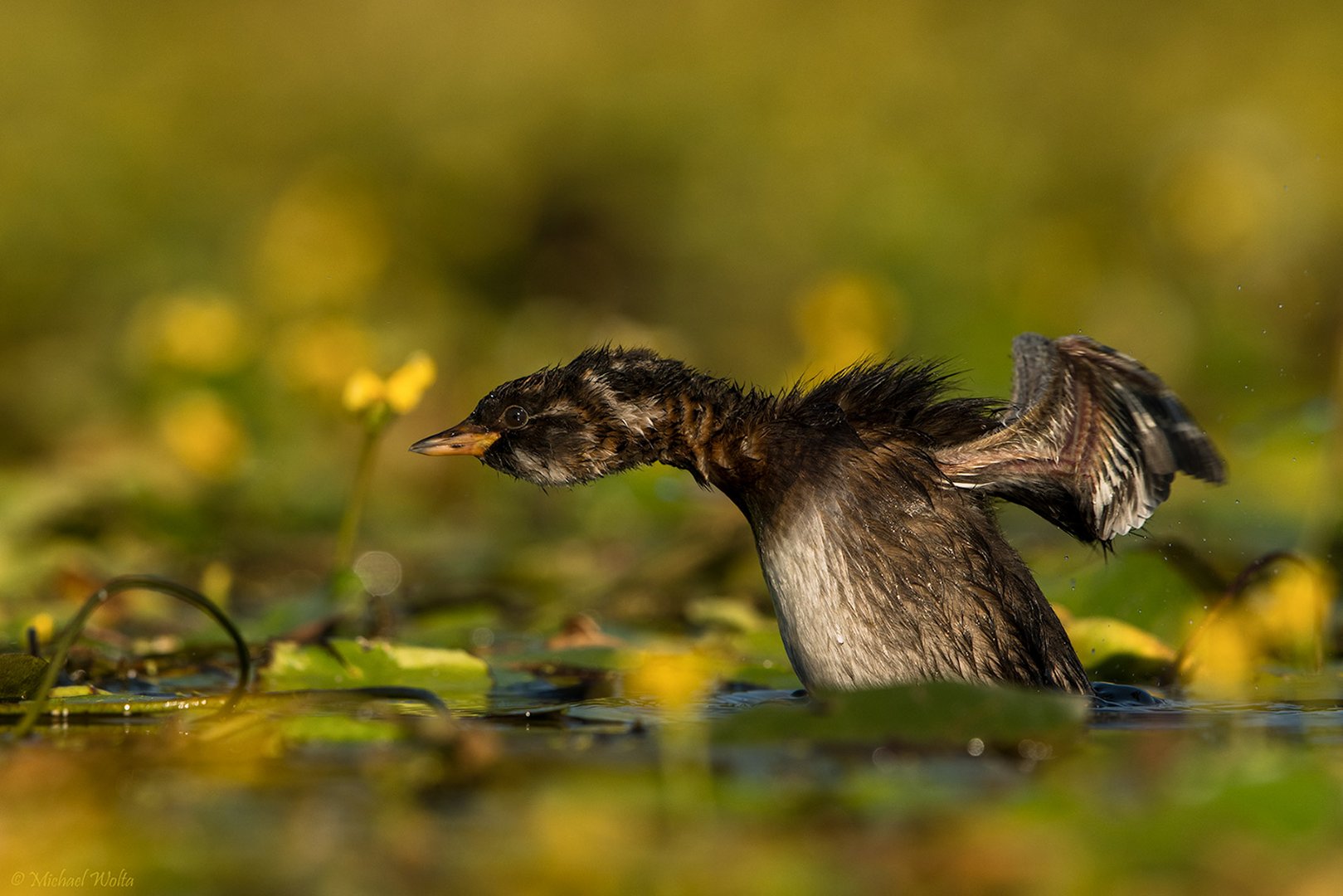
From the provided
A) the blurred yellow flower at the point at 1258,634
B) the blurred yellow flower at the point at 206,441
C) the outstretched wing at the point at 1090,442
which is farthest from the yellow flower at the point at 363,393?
the blurred yellow flower at the point at 206,441

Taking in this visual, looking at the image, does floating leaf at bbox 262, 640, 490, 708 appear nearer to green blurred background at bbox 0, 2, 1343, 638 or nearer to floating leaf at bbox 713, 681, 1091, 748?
floating leaf at bbox 713, 681, 1091, 748

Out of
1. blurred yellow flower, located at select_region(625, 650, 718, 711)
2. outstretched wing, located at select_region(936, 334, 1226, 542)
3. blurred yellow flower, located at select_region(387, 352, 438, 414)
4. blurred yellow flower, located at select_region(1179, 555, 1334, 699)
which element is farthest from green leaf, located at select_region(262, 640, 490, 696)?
blurred yellow flower, located at select_region(1179, 555, 1334, 699)

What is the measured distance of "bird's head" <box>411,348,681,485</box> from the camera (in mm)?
4000

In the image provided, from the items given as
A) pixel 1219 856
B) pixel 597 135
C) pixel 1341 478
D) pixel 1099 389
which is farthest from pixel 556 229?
pixel 1219 856

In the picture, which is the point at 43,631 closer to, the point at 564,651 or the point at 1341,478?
the point at 564,651

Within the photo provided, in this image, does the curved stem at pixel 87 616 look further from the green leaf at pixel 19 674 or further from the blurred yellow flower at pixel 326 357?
the blurred yellow flower at pixel 326 357

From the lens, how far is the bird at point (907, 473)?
367 centimetres

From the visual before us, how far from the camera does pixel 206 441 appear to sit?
22.2 feet

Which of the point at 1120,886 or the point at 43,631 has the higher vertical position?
the point at 43,631

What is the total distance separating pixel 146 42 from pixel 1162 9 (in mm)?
7595

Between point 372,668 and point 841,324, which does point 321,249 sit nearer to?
point 841,324

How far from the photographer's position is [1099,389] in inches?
150

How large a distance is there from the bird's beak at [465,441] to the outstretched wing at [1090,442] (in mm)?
1022

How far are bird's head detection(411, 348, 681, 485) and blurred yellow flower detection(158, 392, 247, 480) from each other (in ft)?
9.18
